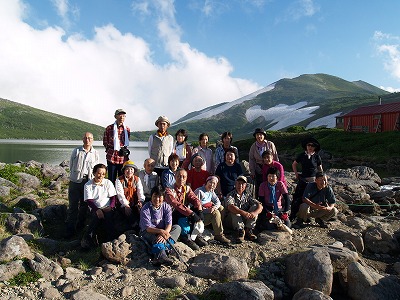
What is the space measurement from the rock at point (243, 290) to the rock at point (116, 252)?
6.52ft

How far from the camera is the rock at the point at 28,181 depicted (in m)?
14.6

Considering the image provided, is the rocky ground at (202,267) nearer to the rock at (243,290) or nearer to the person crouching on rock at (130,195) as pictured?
the rock at (243,290)

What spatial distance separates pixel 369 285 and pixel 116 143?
23.5 ft

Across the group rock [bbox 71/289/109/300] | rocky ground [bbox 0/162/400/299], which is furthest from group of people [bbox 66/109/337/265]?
rock [bbox 71/289/109/300]

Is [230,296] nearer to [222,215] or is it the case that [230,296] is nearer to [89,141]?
[222,215]

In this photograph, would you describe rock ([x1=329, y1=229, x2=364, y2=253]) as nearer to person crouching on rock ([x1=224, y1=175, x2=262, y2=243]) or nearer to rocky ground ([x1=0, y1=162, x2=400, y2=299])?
rocky ground ([x1=0, y1=162, x2=400, y2=299])

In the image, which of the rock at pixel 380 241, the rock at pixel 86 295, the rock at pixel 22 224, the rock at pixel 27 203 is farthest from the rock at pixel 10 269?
the rock at pixel 380 241

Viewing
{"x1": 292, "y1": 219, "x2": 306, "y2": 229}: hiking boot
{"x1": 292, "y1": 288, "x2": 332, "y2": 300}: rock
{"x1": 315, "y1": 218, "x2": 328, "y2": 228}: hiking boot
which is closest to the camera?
{"x1": 292, "y1": 288, "x2": 332, "y2": 300}: rock

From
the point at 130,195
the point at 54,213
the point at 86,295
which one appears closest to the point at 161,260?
the point at 86,295

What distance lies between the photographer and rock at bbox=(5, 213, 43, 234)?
8.55m

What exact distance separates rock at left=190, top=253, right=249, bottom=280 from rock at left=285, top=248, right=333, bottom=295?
100 cm

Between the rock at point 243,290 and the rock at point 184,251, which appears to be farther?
the rock at point 184,251

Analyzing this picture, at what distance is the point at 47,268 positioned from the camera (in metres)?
6.45

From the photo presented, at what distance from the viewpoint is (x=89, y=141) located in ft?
28.5
